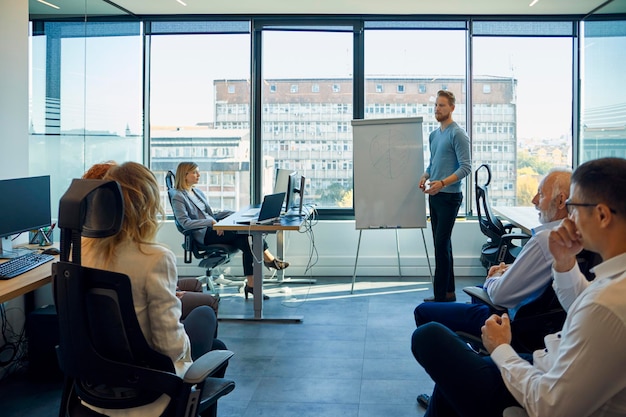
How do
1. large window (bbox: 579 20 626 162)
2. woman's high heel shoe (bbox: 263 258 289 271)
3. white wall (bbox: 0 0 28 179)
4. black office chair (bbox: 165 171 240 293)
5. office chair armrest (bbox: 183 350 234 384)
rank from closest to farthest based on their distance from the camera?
office chair armrest (bbox: 183 350 234 384), white wall (bbox: 0 0 28 179), black office chair (bbox: 165 171 240 293), large window (bbox: 579 20 626 162), woman's high heel shoe (bbox: 263 258 289 271)

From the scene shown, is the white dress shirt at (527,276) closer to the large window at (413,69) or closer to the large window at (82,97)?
the large window at (82,97)

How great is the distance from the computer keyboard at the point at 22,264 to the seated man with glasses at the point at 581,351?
7.06 ft

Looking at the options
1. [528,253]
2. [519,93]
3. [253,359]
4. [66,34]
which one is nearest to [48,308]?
[253,359]

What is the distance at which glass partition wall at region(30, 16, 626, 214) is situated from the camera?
686 centimetres

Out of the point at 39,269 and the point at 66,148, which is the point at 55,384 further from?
the point at 66,148

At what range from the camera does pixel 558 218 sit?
9.09 feet

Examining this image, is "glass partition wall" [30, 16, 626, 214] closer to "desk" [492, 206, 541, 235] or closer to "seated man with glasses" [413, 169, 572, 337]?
"desk" [492, 206, 541, 235]

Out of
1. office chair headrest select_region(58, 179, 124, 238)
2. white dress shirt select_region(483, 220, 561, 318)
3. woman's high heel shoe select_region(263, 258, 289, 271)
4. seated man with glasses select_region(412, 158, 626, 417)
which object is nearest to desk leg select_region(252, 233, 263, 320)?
woman's high heel shoe select_region(263, 258, 289, 271)

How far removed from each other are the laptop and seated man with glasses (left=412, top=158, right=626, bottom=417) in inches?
115

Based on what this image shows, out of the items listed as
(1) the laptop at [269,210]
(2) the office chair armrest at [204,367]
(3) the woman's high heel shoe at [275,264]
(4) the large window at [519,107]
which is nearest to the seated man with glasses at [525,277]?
(2) the office chair armrest at [204,367]

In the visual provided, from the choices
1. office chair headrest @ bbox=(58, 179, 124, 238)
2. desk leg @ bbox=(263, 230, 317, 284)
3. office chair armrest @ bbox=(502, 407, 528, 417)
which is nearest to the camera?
office chair headrest @ bbox=(58, 179, 124, 238)

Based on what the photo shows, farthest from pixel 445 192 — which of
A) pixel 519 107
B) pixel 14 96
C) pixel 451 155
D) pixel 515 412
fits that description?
pixel 515 412

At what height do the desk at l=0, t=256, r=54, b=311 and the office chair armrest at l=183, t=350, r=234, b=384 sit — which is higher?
the desk at l=0, t=256, r=54, b=311

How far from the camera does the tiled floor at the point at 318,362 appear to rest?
3.34m
